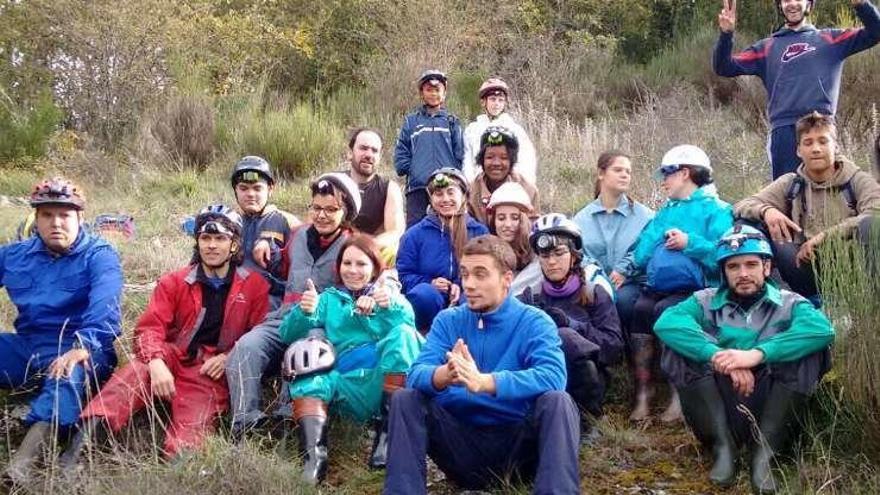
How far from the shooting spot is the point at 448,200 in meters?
5.80

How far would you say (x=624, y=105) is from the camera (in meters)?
14.9

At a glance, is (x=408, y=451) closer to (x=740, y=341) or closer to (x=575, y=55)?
(x=740, y=341)

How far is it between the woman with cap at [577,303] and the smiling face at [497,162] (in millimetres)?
1537

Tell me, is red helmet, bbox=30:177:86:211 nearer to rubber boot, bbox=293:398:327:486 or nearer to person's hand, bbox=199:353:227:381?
person's hand, bbox=199:353:227:381

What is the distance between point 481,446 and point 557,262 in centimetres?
133

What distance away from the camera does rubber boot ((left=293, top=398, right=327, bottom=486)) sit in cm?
443

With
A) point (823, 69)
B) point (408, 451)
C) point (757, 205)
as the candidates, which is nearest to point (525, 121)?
point (823, 69)

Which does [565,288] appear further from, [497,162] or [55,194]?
[55,194]

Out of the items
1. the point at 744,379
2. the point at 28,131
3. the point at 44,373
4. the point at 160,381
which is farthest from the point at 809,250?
the point at 28,131

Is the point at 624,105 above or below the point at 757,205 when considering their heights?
above

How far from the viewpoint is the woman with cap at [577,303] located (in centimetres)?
479

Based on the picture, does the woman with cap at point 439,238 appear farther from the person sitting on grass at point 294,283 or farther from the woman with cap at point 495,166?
the woman with cap at point 495,166

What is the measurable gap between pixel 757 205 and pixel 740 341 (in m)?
1.21

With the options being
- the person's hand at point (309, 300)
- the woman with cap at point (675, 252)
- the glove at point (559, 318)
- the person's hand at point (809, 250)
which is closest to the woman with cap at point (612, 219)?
the woman with cap at point (675, 252)
